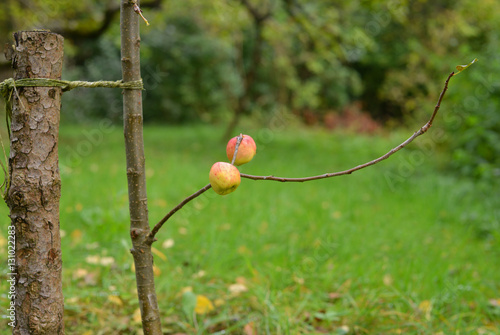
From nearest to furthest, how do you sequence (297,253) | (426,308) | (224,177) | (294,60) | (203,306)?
(224,177), (203,306), (426,308), (297,253), (294,60)

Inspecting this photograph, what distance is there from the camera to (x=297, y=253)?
2.51 meters

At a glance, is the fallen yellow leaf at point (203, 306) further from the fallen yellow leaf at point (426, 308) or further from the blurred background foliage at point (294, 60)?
the blurred background foliage at point (294, 60)

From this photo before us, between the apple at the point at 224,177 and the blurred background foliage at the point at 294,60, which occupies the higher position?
the blurred background foliage at the point at 294,60

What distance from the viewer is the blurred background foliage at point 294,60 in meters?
5.20

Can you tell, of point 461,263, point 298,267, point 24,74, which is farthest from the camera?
point 461,263

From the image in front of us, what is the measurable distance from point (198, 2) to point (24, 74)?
6.10m

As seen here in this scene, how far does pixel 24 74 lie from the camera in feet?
3.36

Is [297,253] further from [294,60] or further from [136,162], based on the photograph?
[294,60]

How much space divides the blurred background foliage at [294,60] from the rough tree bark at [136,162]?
Answer: 12.6ft

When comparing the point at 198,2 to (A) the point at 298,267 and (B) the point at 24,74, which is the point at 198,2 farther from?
(B) the point at 24,74

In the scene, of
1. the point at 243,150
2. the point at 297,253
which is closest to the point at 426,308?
the point at 297,253

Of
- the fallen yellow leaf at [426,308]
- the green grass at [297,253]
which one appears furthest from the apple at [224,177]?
the fallen yellow leaf at [426,308]

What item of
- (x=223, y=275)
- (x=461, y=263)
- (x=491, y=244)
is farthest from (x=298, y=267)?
(x=491, y=244)

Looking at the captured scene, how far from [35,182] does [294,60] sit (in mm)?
10625
